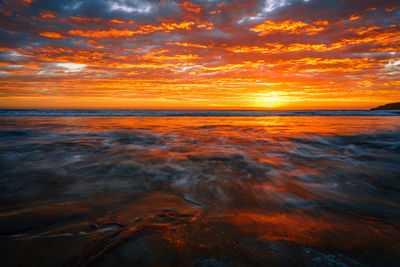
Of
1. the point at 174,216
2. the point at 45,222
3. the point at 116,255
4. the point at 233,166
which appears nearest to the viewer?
the point at 116,255

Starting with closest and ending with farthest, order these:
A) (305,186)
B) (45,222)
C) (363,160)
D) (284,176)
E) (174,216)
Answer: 1. (45,222)
2. (174,216)
3. (305,186)
4. (284,176)
5. (363,160)

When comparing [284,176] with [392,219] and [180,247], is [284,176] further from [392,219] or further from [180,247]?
[180,247]

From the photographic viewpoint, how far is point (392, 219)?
200 cm

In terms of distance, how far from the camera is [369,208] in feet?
7.36

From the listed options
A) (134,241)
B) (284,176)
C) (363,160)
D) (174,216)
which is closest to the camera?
(134,241)

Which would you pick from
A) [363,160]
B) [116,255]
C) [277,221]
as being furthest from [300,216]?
[363,160]

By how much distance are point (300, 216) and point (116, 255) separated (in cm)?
171

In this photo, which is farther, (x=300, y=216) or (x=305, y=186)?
(x=305, y=186)

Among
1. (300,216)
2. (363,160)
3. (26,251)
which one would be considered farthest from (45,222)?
(363,160)

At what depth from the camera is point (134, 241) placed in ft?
5.16

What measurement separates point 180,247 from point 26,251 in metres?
1.10

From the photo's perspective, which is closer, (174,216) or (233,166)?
(174,216)

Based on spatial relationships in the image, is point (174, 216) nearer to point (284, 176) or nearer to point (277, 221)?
point (277, 221)

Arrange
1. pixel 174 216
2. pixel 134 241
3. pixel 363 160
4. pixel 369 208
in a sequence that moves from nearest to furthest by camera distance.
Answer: pixel 134 241
pixel 174 216
pixel 369 208
pixel 363 160
